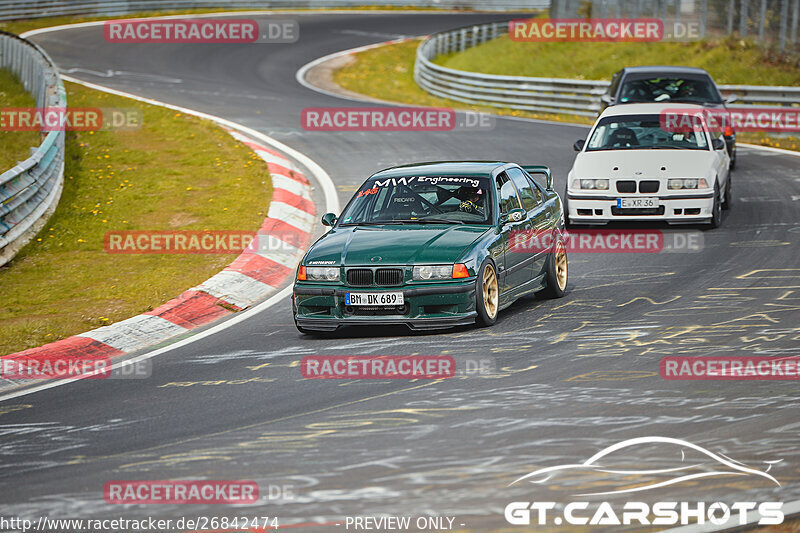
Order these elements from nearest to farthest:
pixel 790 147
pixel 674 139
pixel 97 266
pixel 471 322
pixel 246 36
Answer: pixel 471 322 < pixel 97 266 < pixel 674 139 < pixel 790 147 < pixel 246 36

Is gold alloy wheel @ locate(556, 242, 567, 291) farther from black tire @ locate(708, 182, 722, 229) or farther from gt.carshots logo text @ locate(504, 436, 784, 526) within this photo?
gt.carshots logo text @ locate(504, 436, 784, 526)

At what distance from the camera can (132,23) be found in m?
44.5

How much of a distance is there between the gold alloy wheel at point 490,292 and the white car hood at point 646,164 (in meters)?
5.24

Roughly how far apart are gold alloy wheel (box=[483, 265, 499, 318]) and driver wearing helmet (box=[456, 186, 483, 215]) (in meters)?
0.82

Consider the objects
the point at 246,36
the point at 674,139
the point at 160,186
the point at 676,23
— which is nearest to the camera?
the point at 674,139

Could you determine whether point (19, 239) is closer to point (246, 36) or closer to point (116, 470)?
point (116, 470)

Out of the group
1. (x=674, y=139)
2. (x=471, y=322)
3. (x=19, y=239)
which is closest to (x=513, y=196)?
(x=471, y=322)

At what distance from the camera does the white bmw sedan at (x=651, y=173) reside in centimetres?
1462

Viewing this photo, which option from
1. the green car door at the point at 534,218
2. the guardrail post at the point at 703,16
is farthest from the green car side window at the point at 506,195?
the guardrail post at the point at 703,16

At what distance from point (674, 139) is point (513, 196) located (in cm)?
525

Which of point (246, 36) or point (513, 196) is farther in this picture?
point (246, 36)

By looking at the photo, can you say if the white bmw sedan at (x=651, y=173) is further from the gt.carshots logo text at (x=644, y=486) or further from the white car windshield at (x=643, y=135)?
the gt.carshots logo text at (x=644, y=486)

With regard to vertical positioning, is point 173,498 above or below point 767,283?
above

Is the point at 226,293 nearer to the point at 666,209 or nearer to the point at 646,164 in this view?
the point at 666,209
